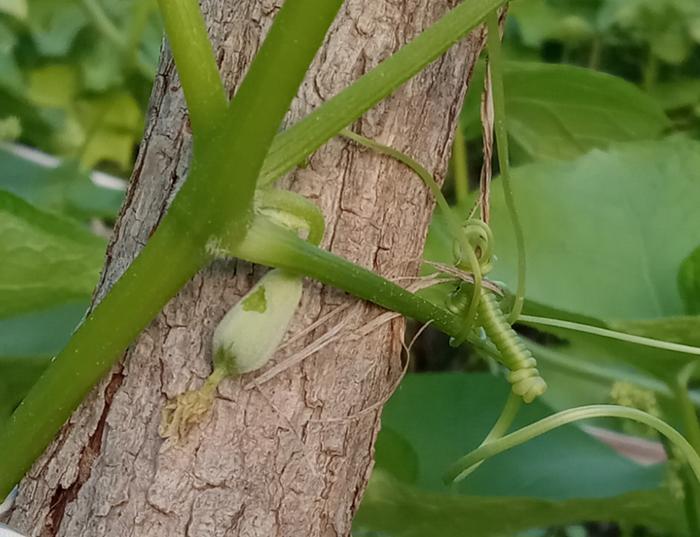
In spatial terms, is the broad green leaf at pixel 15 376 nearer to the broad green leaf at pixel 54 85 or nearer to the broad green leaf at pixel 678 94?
the broad green leaf at pixel 54 85

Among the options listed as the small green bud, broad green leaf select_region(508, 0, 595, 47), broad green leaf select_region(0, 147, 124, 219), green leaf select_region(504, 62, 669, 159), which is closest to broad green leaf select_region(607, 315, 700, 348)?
the small green bud

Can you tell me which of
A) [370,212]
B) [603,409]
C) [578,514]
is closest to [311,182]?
[370,212]

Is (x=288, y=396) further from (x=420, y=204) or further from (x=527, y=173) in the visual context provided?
(x=527, y=173)

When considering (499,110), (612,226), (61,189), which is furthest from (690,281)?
A: (61,189)

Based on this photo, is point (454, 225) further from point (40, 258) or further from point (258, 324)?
point (40, 258)

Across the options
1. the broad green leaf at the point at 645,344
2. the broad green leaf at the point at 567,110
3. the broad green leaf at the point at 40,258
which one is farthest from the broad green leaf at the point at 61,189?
the broad green leaf at the point at 645,344

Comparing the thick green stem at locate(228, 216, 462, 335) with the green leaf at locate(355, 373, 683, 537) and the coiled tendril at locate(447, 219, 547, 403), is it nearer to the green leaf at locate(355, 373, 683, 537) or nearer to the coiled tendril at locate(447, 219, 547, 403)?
the coiled tendril at locate(447, 219, 547, 403)
